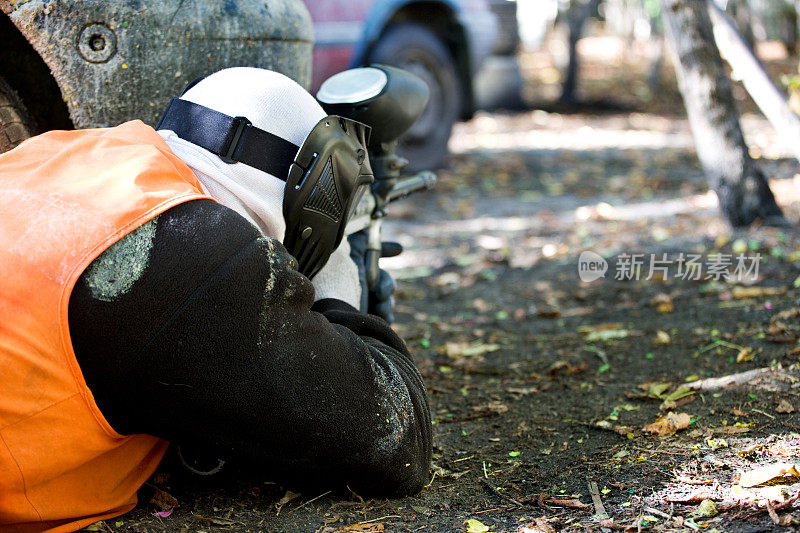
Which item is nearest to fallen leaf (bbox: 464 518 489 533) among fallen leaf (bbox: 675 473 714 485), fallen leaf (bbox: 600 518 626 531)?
fallen leaf (bbox: 600 518 626 531)

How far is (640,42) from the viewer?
28.1m

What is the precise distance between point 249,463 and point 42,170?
2.59 feet

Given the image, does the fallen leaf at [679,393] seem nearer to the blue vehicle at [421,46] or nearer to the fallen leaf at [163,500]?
the fallen leaf at [163,500]

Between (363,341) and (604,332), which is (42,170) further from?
(604,332)

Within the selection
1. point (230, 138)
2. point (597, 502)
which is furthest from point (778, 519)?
point (230, 138)

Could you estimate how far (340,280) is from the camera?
2.34 m

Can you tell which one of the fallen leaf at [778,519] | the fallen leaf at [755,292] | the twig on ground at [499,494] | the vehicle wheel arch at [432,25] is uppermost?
the vehicle wheel arch at [432,25]

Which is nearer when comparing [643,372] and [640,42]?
[643,372]

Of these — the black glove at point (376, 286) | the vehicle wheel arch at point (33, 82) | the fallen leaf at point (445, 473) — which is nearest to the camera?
the fallen leaf at point (445, 473)

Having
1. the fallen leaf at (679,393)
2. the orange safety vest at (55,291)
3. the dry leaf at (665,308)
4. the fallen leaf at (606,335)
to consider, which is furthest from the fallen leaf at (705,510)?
the dry leaf at (665,308)

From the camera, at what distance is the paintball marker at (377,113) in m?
2.49

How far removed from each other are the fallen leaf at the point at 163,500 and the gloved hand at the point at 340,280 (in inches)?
24.7

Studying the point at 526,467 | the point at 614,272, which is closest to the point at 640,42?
the point at 614,272

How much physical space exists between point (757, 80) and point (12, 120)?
12.8 feet
